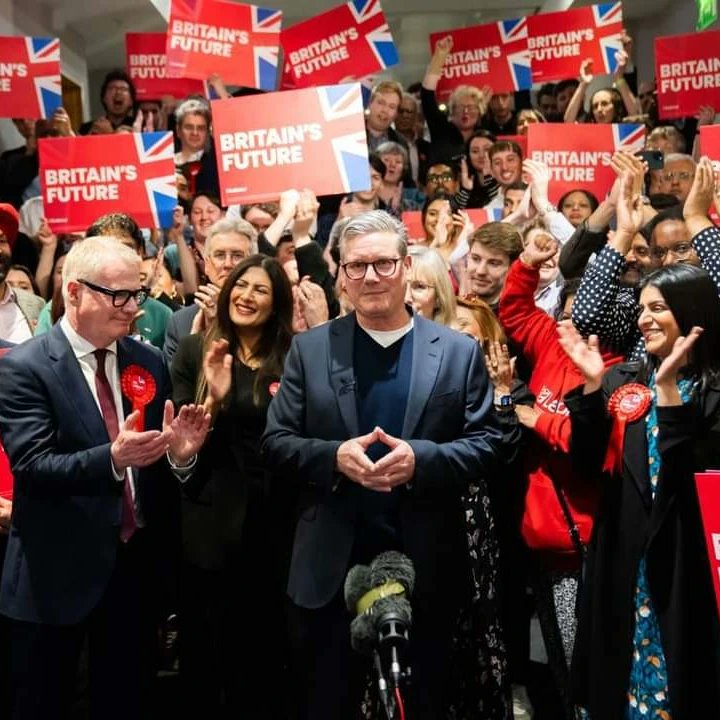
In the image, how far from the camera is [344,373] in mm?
3162

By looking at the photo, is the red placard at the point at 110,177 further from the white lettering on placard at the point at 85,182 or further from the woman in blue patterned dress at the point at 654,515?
the woman in blue patterned dress at the point at 654,515

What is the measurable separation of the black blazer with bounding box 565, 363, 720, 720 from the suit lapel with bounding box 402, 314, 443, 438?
0.50 meters

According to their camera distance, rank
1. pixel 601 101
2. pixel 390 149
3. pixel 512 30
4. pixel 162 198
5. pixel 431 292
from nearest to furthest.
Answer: pixel 431 292, pixel 162 198, pixel 390 149, pixel 601 101, pixel 512 30

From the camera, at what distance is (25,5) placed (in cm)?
1199

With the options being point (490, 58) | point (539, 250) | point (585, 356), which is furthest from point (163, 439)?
point (490, 58)

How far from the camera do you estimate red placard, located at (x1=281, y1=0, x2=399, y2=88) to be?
324 inches

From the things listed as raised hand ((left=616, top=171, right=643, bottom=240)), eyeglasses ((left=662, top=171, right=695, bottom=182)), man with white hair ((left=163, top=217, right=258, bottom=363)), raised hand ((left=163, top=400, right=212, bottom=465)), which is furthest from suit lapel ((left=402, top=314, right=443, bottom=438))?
eyeglasses ((left=662, top=171, right=695, bottom=182))

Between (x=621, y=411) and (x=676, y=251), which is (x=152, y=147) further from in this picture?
(x=621, y=411)

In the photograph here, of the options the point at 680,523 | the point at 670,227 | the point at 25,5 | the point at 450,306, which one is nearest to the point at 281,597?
the point at 450,306

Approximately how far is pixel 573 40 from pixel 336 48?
88.1 inches

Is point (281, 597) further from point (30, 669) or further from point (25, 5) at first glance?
point (25, 5)

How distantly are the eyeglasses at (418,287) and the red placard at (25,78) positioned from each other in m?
4.78

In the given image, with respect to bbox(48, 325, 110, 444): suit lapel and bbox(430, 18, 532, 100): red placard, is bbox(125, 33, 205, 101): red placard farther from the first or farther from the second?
bbox(48, 325, 110, 444): suit lapel

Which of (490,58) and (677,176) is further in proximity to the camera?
(490,58)
